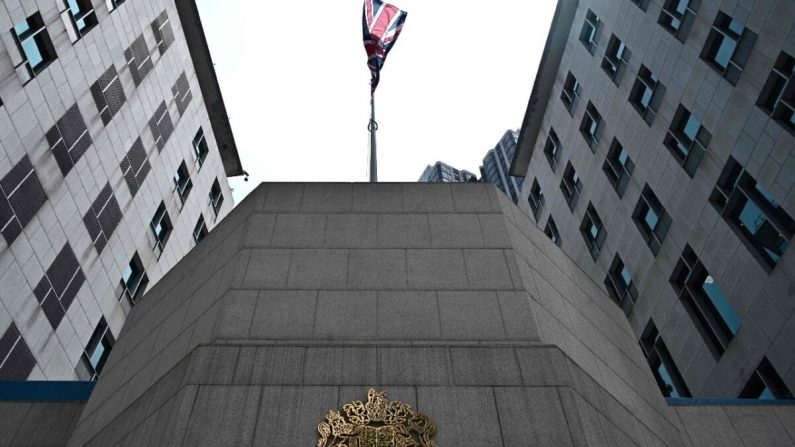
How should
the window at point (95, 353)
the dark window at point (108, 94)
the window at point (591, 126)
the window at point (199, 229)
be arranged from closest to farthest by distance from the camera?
the window at point (95, 353) < the dark window at point (108, 94) < the window at point (591, 126) < the window at point (199, 229)

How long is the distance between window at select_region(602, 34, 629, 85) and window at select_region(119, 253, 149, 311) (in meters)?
27.2

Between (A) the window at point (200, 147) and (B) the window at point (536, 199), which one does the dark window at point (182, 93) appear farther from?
(B) the window at point (536, 199)

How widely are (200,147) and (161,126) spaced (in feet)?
19.9

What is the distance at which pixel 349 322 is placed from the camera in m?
11.5

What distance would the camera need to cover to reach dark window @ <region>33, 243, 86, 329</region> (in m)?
23.4

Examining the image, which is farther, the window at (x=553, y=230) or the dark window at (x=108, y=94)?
the window at (x=553, y=230)

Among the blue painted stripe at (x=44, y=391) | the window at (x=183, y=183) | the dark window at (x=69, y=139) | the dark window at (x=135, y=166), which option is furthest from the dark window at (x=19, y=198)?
the window at (x=183, y=183)

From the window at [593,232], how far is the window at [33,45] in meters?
28.0

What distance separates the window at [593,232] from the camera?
1309 inches

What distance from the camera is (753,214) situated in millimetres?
21406

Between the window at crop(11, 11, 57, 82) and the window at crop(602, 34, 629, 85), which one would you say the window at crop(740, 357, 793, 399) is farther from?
the window at crop(11, 11, 57, 82)

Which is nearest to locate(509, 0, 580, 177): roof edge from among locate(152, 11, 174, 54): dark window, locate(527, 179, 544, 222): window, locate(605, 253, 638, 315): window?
locate(527, 179, 544, 222): window

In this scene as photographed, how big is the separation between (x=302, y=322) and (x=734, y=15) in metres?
20.8

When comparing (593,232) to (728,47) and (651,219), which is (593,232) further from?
(728,47)
